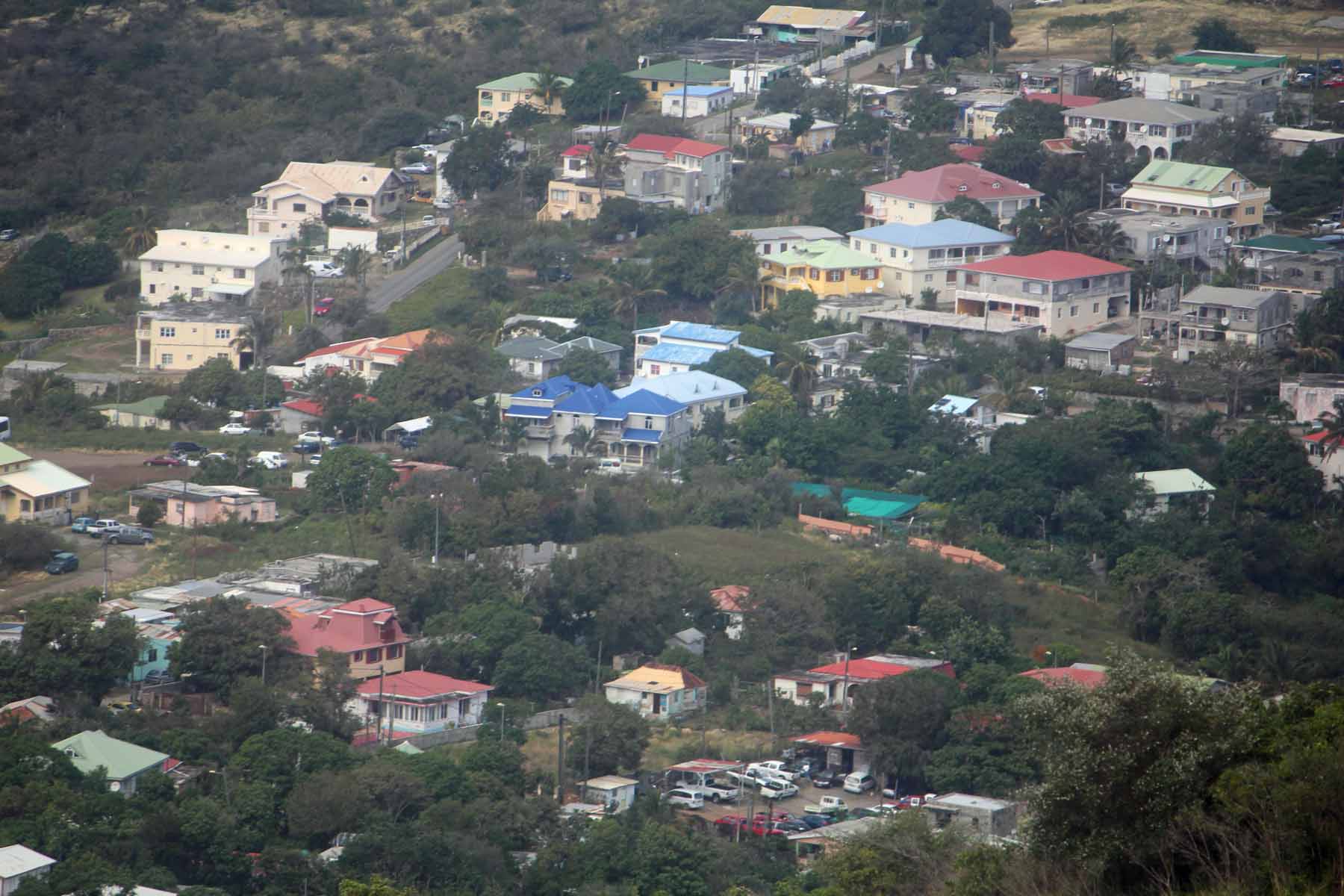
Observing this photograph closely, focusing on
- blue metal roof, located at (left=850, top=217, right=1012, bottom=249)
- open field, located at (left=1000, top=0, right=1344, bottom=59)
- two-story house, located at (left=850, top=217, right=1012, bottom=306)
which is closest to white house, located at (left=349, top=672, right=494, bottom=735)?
two-story house, located at (left=850, top=217, right=1012, bottom=306)

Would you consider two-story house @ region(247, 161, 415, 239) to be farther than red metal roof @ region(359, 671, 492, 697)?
Yes

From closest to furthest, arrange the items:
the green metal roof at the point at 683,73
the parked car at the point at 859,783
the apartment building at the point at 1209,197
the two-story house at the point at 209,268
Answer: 1. the parked car at the point at 859,783
2. the two-story house at the point at 209,268
3. the apartment building at the point at 1209,197
4. the green metal roof at the point at 683,73

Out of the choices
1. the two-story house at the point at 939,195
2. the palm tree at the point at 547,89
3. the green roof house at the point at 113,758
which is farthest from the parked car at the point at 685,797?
the palm tree at the point at 547,89

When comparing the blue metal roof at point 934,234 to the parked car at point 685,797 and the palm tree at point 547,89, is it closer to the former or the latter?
the palm tree at point 547,89

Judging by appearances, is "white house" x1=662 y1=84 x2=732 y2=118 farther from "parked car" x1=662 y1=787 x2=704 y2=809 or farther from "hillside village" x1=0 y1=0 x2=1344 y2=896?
"parked car" x1=662 y1=787 x2=704 y2=809

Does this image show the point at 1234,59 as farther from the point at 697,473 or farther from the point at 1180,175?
the point at 697,473

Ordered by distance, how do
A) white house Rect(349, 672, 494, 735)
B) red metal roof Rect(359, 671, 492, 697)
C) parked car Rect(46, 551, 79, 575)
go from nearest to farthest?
1. white house Rect(349, 672, 494, 735)
2. red metal roof Rect(359, 671, 492, 697)
3. parked car Rect(46, 551, 79, 575)
